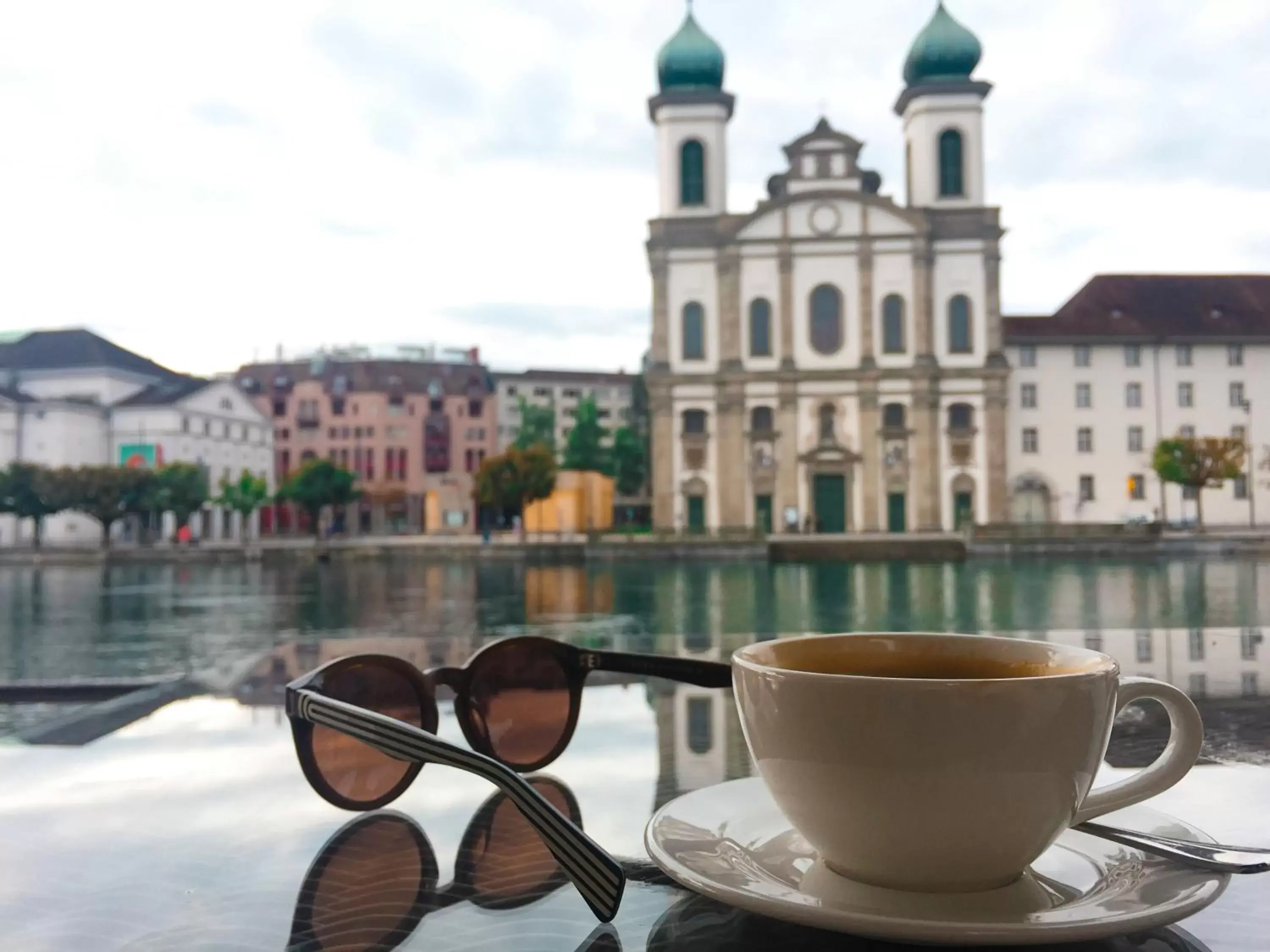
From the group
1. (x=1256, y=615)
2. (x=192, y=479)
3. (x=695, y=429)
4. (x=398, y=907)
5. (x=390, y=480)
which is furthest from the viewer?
(x=390, y=480)

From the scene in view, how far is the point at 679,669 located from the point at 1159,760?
21.7 inches

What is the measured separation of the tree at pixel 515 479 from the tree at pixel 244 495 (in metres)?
14.7

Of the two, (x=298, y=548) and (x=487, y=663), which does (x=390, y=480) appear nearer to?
(x=298, y=548)

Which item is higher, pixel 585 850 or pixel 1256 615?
pixel 585 850

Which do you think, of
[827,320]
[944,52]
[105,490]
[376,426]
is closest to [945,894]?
[827,320]

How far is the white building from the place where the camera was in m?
44.1

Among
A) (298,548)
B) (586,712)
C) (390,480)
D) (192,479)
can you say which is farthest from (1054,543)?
(390,480)

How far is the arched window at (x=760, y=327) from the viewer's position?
117 ft

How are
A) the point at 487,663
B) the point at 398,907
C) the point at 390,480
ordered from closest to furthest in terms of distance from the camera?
the point at 398,907 < the point at 487,663 < the point at 390,480

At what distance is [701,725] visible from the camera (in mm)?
1578

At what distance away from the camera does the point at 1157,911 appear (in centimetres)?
63

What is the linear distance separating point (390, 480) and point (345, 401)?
500 centimetres

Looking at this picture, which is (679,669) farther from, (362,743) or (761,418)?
(761,418)

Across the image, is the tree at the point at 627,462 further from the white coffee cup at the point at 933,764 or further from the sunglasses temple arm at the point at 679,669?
the white coffee cup at the point at 933,764
